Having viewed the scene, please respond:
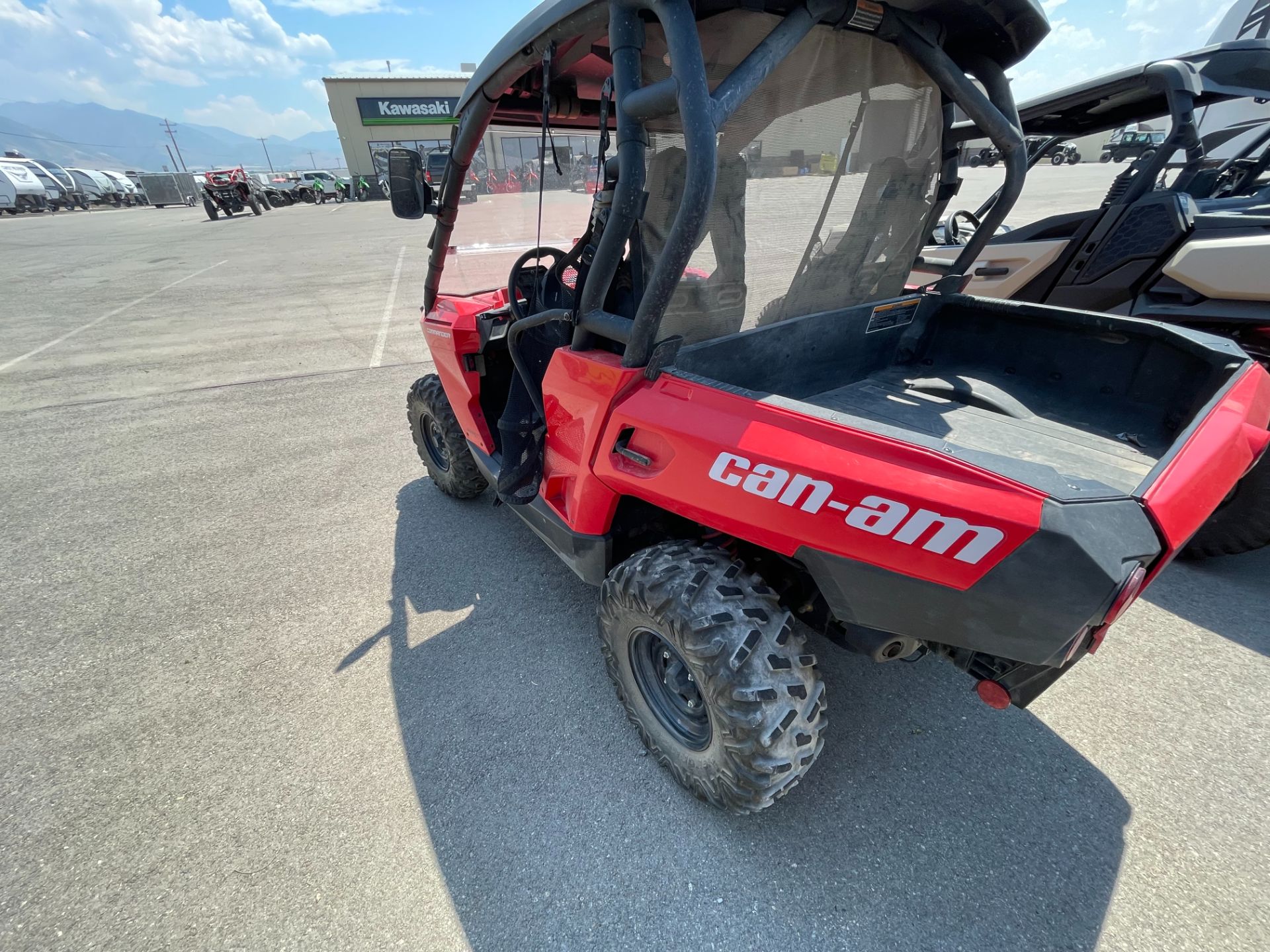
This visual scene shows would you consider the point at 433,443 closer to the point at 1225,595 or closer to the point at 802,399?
the point at 802,399

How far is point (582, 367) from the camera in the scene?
5.76ft

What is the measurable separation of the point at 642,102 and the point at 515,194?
3.72ft

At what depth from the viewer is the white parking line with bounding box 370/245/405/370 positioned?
6352 millimetres

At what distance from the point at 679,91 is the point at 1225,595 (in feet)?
10.9

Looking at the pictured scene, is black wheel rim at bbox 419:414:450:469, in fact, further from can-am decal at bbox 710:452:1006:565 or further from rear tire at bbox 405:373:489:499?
can-am decal at bbox 710:452:1006:565

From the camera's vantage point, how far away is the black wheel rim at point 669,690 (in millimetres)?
1805

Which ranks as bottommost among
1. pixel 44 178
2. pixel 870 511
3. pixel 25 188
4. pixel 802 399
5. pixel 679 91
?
pixel 802 399

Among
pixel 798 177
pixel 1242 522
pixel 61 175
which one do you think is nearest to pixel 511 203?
pixel 798 177

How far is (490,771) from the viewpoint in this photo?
189cm

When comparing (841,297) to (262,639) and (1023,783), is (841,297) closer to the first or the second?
(1023,783)

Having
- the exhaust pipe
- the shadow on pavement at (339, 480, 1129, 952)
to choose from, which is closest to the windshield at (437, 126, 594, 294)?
the exhaust pipe

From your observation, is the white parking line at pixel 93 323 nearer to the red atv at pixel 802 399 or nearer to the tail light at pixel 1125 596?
the red atv at pixel 802 399

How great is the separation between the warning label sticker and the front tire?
1.24m

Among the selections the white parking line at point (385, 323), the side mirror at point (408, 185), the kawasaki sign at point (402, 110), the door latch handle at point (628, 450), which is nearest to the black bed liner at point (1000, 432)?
the door latch handle at point (628, 450)
